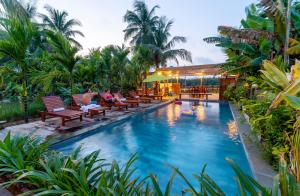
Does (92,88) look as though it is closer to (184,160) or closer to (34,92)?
(34,92)

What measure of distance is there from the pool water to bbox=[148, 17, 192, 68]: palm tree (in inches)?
518

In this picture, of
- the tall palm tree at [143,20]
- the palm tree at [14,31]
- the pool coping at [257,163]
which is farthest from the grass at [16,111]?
the tall palm tree at [143,20]

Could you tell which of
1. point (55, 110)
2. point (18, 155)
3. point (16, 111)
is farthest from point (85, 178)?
point (16, 111)

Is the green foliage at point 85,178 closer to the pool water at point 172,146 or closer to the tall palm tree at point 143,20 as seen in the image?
the pool water at point 172,146

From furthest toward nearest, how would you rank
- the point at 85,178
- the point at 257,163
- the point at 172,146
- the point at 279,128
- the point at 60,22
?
1. the point at 60,22
2. the point at 172,146
3. the point at 257,163
4. the point at 279,128
5. the point at 85,178

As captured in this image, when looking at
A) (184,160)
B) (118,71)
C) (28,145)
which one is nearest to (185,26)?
(118,71)

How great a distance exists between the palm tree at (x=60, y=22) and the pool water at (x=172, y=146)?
70.3 feet

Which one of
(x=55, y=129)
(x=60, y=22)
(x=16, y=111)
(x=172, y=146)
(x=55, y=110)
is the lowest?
(x=172, y=146)

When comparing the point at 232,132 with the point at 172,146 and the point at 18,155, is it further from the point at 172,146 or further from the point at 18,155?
the point at 18,155

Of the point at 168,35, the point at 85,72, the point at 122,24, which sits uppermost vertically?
the point at 122,24

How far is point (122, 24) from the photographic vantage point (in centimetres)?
2148

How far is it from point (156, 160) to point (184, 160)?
78 centimetres

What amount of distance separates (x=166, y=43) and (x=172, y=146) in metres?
17.1

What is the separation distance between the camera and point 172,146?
5867 mm
